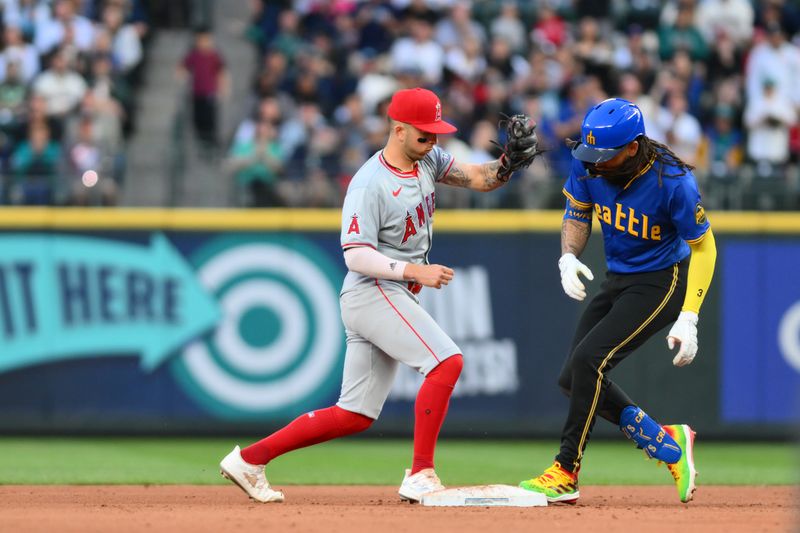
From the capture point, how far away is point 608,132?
7445 mm

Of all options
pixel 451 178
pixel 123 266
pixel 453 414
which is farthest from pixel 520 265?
pixel 451 178

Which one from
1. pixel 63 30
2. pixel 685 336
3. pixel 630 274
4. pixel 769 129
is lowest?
pixel 685 336

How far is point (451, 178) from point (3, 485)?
3653 mm

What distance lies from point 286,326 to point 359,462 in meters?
2.28

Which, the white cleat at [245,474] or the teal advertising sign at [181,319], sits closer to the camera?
the white cleat at [245,474]

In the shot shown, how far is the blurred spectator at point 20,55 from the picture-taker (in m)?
15.1

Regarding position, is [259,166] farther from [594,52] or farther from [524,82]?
[594,52]

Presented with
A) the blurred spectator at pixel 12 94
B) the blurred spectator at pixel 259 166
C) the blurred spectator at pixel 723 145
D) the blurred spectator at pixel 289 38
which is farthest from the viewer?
the blurred spectator at pixel 289 38

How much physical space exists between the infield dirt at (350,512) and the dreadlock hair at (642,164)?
72.1 inches

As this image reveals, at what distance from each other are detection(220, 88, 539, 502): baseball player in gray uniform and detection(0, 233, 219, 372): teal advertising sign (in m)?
5.54

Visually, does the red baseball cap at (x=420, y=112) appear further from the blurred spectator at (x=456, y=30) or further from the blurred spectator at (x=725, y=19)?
the blurred spectator at (x=725, y=19)

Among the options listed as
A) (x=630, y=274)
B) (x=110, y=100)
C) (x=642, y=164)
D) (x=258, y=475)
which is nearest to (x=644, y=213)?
(x=642, y=164)

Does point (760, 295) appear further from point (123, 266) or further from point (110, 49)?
point (110, 49)

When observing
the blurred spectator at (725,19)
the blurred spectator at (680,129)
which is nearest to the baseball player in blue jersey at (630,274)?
the blurred spectator at (680,129)
